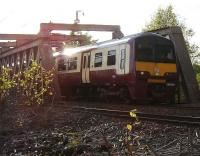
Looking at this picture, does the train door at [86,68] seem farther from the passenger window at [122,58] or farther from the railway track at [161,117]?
the railway track at [161,117]

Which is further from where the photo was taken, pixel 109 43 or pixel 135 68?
pixel 109 43

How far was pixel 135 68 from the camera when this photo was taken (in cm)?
2091

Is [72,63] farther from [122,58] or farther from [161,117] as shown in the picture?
[161,117]

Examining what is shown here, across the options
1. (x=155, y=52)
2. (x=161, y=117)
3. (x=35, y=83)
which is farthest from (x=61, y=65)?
(x=161, y=117)

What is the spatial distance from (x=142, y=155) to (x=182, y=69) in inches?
638

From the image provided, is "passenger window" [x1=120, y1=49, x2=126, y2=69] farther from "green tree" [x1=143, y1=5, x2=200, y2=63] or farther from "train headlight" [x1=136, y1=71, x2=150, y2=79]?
"green tree" [x1=143, y1=5, x2=200, y2=63]

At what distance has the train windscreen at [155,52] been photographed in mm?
21416

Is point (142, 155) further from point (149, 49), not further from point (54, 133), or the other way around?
point (149, 49)

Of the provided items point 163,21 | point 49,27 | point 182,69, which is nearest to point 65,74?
point 49,27

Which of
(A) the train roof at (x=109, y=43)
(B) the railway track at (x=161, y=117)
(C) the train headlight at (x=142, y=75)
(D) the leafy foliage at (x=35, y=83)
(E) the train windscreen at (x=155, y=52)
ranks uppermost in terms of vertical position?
(A) the train roof at (x=109, y=43)

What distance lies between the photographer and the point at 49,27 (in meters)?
27.9

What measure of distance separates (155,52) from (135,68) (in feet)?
5.23

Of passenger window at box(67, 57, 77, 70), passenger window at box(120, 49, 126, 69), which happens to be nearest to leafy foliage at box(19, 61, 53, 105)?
passenger window at box(120, 49, 126, 69)

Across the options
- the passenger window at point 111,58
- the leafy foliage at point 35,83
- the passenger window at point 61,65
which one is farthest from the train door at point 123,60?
the passenger window at point 61,65
